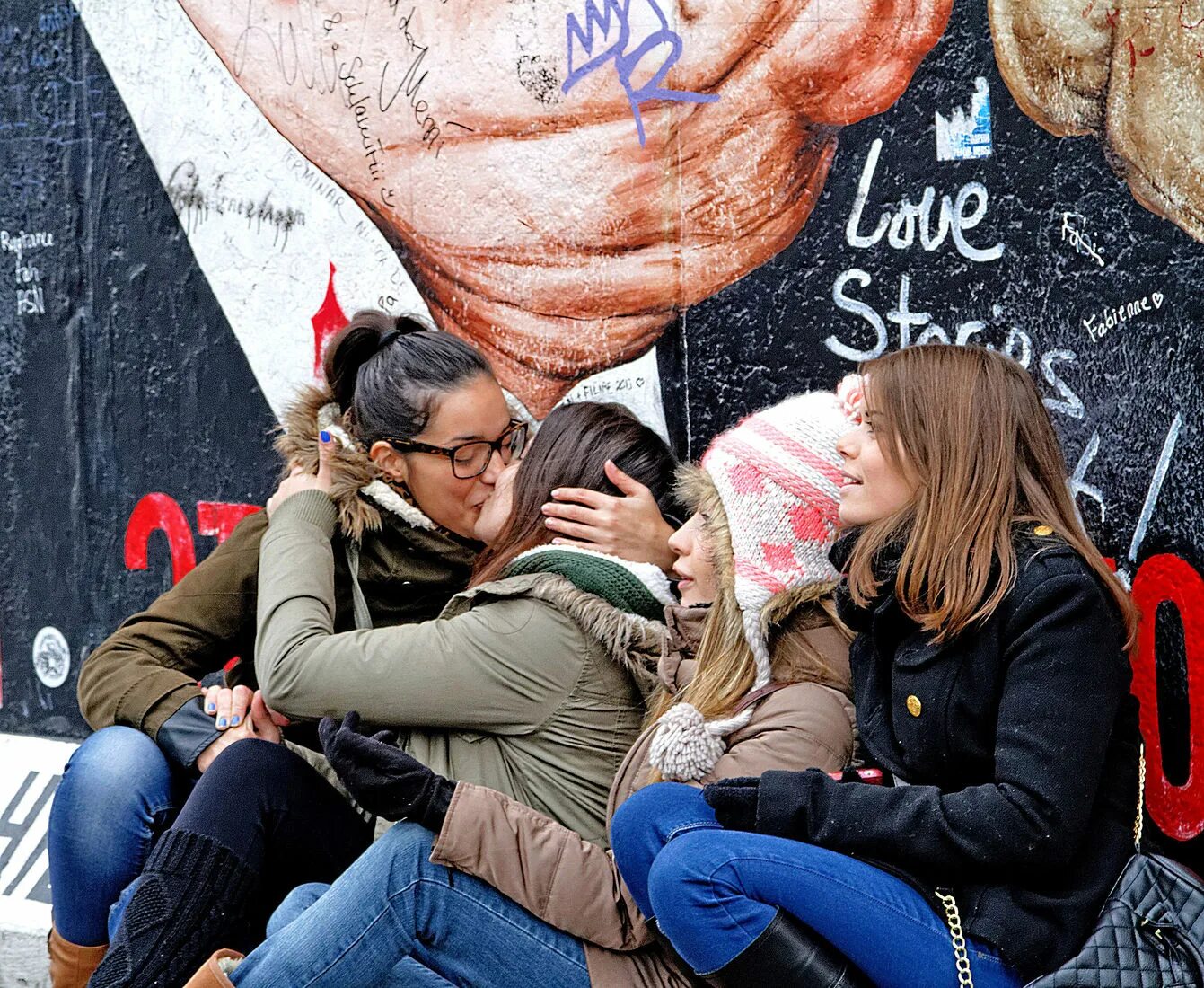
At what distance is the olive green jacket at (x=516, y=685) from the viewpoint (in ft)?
8.23

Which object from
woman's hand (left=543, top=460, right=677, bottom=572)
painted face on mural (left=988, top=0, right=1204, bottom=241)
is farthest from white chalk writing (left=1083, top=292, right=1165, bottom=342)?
woman's hand (left=543, top=460, right=677, bottom=572)

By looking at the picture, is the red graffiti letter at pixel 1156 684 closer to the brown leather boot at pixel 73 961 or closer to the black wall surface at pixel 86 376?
the brown leather boot at pixel 73 961

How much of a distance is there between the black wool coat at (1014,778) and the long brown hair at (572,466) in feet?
2.59

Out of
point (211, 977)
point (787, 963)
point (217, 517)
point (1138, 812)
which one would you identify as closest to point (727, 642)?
point (787, 963)

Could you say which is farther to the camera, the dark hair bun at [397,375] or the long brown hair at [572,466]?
the dark hair bun at [397,375]

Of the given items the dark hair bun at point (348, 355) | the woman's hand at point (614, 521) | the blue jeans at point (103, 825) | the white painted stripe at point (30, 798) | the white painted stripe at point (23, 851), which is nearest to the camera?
the woman's hand at point (614, 521)

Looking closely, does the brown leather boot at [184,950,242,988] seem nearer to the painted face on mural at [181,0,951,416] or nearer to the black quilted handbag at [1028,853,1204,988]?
the black quilted handbag at [1028,853,1204,988]

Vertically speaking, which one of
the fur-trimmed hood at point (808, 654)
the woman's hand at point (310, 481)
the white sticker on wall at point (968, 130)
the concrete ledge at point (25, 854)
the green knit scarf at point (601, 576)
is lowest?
the concrete ledge at point (25, 854)

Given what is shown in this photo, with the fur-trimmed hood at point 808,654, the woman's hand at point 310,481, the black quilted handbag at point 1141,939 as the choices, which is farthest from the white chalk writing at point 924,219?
the black quilted handbag at point 1141,939

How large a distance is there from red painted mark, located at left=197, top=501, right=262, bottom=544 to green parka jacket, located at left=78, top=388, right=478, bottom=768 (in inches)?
33.7

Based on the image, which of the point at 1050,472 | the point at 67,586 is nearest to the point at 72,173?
the point at 67,586

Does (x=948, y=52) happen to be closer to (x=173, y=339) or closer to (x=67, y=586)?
(x=173, y=339)

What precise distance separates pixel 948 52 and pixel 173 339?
247 centimetres
